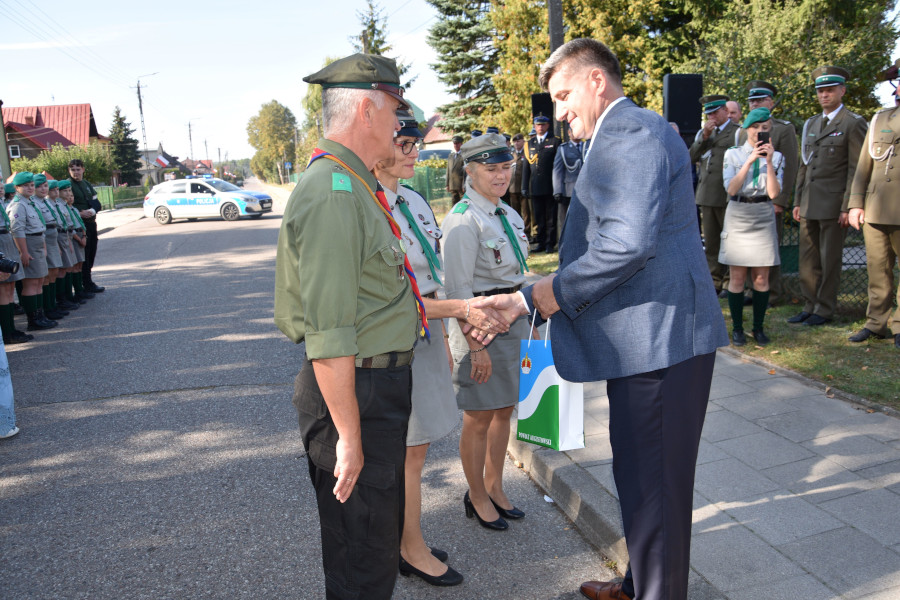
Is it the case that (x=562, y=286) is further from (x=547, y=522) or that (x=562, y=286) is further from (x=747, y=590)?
(x=547, y=522)

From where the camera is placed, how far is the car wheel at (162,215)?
87.7 feet

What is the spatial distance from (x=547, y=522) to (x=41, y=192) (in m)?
9.34

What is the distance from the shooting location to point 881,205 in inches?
232

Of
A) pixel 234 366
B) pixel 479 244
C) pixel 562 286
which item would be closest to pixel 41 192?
pixel 234 366

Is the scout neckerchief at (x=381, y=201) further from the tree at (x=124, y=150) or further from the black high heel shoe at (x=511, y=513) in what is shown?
the tree at (x=124, y=150)

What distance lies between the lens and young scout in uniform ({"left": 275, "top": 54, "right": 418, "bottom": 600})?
1.85 m

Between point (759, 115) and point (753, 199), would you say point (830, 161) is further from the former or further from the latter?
point (759, 115)

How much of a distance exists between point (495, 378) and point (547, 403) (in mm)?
634

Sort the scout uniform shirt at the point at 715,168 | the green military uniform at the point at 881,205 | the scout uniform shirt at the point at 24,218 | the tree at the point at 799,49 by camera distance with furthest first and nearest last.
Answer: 1. the tree at the point at 799,49
2. the scout uniform shirt at the point at 24,218
3. the scout uniform shirt at the point at 715,168
4. the green military uniform at the point at 881,205

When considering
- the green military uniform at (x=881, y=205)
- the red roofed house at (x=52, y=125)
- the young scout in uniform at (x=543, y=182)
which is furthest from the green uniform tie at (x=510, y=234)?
the red roofed house at (x=52, y=125)

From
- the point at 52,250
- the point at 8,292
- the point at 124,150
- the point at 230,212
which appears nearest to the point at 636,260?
the point at 8,292

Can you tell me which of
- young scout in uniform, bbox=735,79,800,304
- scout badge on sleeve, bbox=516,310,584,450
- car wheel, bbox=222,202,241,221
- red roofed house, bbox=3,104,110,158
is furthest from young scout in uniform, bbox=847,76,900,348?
red roofed house, bbox=3,104,110,158

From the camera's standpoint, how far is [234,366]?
678 cm

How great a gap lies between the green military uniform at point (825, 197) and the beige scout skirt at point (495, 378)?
468cm
